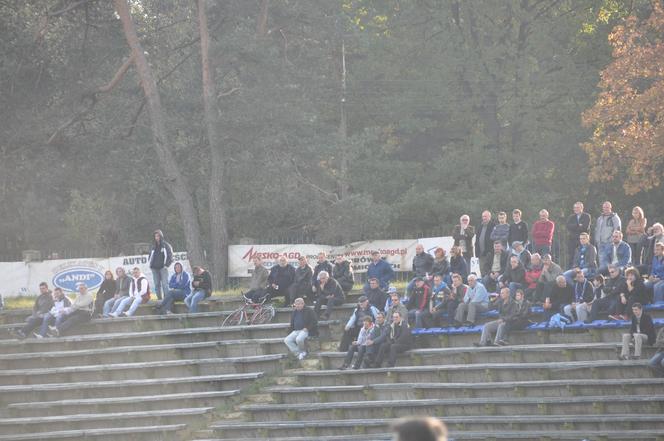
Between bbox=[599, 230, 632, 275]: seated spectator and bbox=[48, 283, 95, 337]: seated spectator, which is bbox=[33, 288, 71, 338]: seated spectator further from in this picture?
bbox=[599, 230, 632, 275]: seated spectator

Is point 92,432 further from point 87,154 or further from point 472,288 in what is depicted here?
point 87,154

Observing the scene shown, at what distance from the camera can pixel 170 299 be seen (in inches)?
941

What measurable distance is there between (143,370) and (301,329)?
3.05m

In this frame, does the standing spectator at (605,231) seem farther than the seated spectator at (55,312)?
No

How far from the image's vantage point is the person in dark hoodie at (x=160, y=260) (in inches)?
957

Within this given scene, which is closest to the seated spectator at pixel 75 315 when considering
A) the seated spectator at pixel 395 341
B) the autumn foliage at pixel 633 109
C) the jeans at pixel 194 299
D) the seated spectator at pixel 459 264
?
the jeans at pixel 194 299

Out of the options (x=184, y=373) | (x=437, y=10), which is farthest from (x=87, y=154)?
(x=437, y=10)

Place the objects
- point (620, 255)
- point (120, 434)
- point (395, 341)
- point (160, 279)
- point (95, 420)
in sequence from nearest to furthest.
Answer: point (620, 255), point (395, 341), point (120, 434), point (95, 420), point (160, 279)

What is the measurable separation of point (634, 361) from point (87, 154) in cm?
1695

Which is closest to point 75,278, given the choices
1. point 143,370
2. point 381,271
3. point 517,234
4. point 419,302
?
point 143,370

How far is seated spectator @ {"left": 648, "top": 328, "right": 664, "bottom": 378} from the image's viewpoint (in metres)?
17.3

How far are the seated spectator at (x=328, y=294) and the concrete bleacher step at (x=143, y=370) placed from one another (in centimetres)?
115

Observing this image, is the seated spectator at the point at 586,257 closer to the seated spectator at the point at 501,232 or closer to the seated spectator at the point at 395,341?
the seated spectator at the point at 501,232

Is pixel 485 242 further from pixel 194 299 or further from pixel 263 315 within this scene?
pixel 194 299
